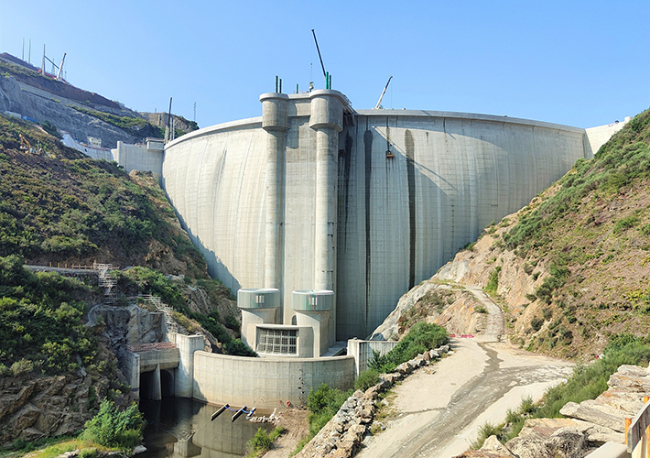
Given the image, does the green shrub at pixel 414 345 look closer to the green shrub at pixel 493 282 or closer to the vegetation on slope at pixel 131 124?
the green shrub at pixel 493 282

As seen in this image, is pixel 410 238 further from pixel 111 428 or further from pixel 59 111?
pixel 59 111

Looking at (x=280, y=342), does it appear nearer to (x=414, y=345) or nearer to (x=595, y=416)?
(x=414, y=345)

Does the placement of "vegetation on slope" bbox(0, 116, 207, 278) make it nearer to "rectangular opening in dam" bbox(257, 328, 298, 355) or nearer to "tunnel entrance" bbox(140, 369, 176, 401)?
"tunnel entrance" bbox(140, 369, 176, 401)

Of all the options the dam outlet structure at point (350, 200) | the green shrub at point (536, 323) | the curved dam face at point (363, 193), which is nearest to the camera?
the green shrub at point (536, 323)

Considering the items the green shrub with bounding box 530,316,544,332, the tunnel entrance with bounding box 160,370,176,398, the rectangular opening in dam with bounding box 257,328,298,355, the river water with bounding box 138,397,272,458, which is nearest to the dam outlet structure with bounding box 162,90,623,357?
the rectangular opening in dam with bounding box 257,328,298,355

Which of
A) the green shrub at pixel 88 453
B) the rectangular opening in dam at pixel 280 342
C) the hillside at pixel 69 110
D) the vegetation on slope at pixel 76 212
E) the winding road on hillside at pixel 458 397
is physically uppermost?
the hillside at pixel 69 110

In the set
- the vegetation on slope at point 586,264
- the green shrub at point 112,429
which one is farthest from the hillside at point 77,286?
the vegetation on slope at point 586,264

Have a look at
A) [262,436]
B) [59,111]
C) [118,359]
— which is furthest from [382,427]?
[59,111]
